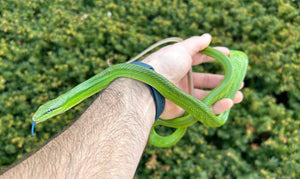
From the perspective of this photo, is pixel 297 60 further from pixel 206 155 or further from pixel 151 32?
pixel 151 32

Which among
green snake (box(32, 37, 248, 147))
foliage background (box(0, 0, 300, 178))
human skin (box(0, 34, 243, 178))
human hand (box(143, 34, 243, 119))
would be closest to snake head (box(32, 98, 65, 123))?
green snake (box(32, 37, 248, 147))

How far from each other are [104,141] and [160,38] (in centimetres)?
225

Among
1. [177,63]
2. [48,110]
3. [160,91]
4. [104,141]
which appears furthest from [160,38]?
[104,141]

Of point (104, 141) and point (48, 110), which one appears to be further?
point (48, 110)

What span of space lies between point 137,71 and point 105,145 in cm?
74

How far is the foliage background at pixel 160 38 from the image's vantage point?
2.82 metres

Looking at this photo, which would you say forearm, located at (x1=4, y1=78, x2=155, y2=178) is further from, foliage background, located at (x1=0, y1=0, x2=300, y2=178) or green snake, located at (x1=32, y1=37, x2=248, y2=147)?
foliage background, located at (x1=0, y1=0, x2=300, y2=178)

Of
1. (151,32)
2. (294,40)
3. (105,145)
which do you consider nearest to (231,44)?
(294,40)

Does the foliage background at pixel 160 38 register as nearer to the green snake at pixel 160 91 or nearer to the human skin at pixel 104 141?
the green snake at pixel 160 91

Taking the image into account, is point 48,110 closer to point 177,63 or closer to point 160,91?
point 160,91

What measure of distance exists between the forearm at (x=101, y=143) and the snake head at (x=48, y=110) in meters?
0.28

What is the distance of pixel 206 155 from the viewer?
2.91 metres

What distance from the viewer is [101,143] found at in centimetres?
174

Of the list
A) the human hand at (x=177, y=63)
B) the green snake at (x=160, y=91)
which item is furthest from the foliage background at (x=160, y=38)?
the human hand at (x=177, y=63)
